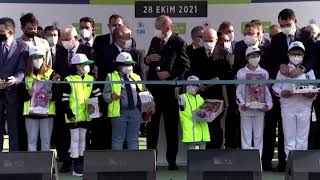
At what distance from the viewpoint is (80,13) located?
966 cm

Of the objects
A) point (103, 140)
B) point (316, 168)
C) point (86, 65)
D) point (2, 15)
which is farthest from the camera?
point (2, 15)

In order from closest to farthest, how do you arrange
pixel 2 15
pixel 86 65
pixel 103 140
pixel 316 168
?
1. pixel 316 168
2. pixel 86 65
3. pixel 103 140
4. pixel 2 15

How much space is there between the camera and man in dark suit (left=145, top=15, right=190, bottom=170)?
815cm

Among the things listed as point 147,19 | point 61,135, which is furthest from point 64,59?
point 147,19

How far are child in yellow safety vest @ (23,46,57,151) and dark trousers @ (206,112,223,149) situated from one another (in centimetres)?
194

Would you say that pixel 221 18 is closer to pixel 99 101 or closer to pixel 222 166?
pixel 99 101

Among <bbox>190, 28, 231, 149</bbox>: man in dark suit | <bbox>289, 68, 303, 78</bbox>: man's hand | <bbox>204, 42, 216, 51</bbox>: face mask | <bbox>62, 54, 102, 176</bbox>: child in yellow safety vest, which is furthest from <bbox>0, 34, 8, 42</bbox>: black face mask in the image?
<bbox>289, 68, 303, 78</bbox>: man's hand

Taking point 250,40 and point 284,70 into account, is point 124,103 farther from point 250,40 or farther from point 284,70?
point 284,70

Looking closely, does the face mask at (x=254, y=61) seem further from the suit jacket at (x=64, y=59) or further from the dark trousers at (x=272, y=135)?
the suit jacket at (x=64, y=59)

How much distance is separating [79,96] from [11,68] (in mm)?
851

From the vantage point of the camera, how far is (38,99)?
25.2 ft

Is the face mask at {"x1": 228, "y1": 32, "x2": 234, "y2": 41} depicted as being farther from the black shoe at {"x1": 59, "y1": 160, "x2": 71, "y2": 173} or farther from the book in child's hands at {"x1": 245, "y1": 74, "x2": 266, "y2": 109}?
the black shoe at {"x1": 59, "y1": 160, "x2": 71, "y2": 173}

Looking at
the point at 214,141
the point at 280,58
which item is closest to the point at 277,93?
the point at 280,58

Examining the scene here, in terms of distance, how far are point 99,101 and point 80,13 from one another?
7.50 ft
